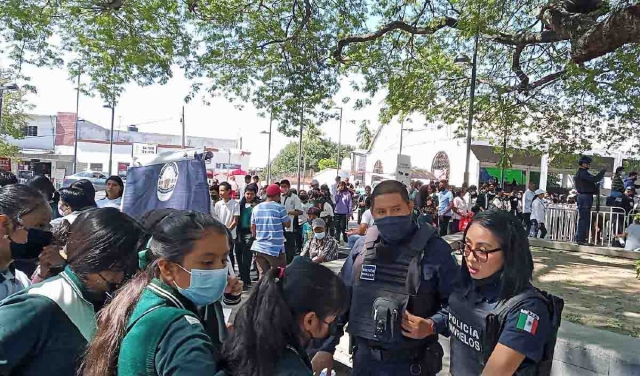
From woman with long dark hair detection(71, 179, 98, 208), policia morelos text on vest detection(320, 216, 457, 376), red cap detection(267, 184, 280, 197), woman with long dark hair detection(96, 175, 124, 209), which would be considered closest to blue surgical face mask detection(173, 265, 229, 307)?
policia morelos text on vest detection(320, 216, 457, 376)

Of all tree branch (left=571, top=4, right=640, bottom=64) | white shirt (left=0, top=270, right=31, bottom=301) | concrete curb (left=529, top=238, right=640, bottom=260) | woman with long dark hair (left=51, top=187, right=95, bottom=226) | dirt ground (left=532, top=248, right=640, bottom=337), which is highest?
tree branch (left=571, top=4, right=640, bottom=64)

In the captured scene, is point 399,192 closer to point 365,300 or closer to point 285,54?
point 365,300

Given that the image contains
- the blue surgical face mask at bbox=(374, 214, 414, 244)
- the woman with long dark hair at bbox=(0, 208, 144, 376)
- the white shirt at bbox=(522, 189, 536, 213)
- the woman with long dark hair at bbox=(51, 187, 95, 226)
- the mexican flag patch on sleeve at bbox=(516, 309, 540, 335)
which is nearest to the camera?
the woman with long dark hair at bbox=(0, 208, 144, 376)

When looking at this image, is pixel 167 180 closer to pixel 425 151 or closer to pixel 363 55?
pixel 363 55

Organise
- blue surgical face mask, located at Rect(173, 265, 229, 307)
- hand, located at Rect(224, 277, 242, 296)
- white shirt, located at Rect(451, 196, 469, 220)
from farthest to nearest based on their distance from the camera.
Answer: white shirt, located at Rect(451, 196, 469, 220) → hand, located at Rect(224, 277, 242, 296) → blue surgical face mask, located at Rect(173, 265, 229, 307)

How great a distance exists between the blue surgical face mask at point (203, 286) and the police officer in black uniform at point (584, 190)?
374 inches

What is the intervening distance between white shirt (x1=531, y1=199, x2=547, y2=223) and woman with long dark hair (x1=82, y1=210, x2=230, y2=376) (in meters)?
13.2

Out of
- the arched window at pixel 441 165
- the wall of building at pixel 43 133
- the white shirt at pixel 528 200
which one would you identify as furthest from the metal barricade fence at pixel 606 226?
the wall of building at pixel 43 133

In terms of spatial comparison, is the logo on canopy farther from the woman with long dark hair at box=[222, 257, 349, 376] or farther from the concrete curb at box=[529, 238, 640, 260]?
the concrete curb at box=[529, 238, 640, 260]

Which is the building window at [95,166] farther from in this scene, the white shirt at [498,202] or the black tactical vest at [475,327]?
the black tactical vest at [475,327]

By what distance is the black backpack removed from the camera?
1.89 m

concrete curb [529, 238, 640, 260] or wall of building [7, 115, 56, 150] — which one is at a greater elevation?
wall of building [7, 115, 56, 150]

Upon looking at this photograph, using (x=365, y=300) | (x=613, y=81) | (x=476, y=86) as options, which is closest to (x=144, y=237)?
(x=365, y=300)

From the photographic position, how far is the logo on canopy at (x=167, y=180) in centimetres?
516
